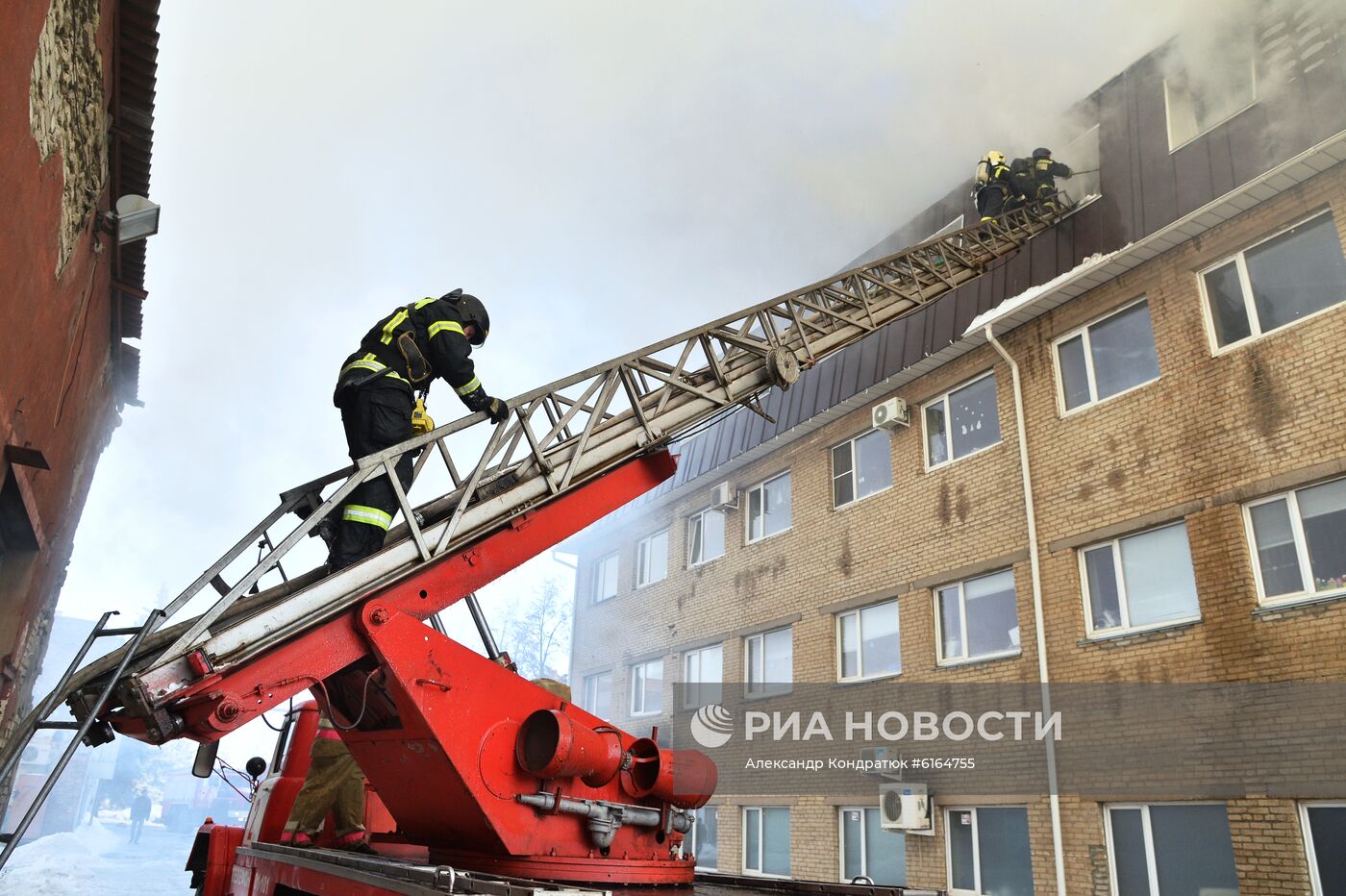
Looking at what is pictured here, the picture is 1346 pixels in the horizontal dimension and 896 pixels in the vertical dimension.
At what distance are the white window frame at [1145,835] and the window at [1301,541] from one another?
204 cm

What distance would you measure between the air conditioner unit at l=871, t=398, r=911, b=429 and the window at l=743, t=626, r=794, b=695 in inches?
149

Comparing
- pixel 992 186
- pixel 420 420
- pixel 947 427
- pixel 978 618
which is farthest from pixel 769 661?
pixel 420 420

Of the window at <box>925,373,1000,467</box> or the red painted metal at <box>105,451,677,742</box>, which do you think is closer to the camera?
the red painted metal at <box>105,451,677,742</box>

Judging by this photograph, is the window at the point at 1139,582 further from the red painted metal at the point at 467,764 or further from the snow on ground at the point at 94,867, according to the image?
the snow on ground at the point at 94,867

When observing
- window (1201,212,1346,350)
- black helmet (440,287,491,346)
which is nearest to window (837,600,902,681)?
window (1201,212,1346,350)

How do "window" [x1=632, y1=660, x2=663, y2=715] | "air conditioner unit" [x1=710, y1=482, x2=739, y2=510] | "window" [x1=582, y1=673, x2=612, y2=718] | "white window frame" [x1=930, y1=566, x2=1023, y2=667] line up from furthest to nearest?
"window" [x1=582, y1=673, x2=612, y2=718] < "window" [x1=632, y1=660, x2=663, y2=715] < "air conditioner unit" [x1=710, y1=482, x2=739, y2=510] < "white window frame" [x1=930, y1=566, x2=1023, y2=667]

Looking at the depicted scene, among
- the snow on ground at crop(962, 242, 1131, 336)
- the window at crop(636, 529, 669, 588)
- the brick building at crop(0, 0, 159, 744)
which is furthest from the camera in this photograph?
the window at crop(636, 529, 669, 588)

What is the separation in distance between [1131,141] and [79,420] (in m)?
12.4

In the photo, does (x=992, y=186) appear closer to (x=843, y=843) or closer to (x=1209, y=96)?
(x=1209, y=96)

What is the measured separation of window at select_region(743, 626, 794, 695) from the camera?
13.9 metres

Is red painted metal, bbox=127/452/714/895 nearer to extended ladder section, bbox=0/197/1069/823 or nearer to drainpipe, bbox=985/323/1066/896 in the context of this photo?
extended ladder section, bbox=0/197/1069/823

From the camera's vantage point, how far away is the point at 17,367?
5906 millimetres

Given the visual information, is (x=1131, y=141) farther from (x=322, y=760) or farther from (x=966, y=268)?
(x=322, y=760)

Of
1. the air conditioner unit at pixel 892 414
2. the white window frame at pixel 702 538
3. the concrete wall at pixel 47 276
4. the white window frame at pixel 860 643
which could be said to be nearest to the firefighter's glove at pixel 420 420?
the concrete wall at pixel 47 276
